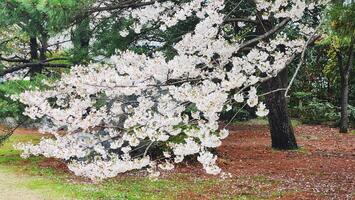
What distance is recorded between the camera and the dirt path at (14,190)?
1186 cm

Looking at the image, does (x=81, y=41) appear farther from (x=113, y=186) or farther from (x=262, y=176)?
(x=262, y=176)

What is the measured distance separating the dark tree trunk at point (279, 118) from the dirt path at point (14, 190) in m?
8.07

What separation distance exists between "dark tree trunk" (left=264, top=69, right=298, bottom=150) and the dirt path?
26.5 ft

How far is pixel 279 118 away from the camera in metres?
16.8

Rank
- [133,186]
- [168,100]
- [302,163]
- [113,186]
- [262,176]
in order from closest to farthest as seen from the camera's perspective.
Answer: [168,100] → [133,186] → [113,186] → [262,176] → [302,163]

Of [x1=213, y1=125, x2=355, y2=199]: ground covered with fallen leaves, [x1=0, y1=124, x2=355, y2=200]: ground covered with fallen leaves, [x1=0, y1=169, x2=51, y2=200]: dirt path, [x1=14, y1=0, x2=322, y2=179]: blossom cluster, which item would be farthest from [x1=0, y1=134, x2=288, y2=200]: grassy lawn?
[x1=14, y1=0, x2=322, y2=179]: blossom cluster

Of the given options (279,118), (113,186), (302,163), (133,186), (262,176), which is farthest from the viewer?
(279,118)

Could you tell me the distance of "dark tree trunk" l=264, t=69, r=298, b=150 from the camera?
1641cm

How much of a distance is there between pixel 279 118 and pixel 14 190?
28.3 feet

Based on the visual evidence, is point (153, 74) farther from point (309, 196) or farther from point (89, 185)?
point (89, 185)

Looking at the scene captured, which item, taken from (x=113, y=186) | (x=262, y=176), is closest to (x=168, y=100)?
(x=113, y=186)

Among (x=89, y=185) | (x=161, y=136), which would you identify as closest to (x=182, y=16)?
(x=161, y=136)

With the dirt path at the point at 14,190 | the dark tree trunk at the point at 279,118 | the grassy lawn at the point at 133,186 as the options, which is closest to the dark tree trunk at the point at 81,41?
the grassy lawn at the point at 133,186

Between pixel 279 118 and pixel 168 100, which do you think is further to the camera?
pixel 279 118
